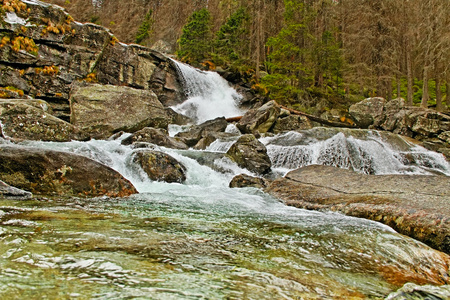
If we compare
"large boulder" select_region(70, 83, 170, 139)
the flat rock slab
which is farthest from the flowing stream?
"large boulder" select_region(70, 83, 170, 139)

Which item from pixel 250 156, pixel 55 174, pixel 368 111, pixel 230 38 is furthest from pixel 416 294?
pixel 230 38

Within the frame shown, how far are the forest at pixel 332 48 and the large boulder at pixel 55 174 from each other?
17.6 m

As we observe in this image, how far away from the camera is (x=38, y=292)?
1.57 metres

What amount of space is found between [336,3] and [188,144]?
22.0 metres

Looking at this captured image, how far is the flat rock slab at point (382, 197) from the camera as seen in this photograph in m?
4.19

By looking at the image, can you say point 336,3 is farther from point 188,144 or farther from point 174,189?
point 174,189

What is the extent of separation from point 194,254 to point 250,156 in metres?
8.17

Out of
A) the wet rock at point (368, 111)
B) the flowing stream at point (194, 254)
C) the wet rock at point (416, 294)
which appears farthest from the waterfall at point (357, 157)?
the wet rock at point (416, 294)

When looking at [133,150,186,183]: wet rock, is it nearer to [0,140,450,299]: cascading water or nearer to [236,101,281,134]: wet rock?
[0,140,450,299]: cascading water

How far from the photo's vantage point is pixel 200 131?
15.4 m

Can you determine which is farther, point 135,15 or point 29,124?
point 135,15

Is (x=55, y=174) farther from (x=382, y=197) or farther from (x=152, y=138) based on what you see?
(x=152, y=138)

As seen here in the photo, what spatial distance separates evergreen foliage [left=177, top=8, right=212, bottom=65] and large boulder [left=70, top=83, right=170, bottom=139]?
15488mm

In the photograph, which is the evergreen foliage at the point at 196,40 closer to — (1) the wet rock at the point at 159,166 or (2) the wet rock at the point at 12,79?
(2) the wet rock at the point at 12,79
